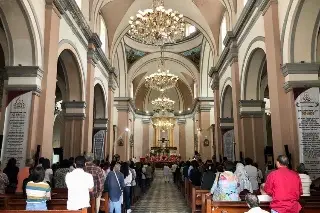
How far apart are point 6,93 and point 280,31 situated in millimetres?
6557

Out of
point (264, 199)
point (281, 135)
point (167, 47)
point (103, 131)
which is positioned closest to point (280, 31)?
point (281, 135)

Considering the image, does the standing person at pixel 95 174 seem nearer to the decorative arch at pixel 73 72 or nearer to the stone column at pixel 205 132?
the decorative arch at pixel 73 72

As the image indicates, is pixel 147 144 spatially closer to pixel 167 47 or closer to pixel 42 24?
pixel 167 47

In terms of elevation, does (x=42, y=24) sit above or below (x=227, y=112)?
above

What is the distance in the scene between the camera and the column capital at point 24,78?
7250 mm

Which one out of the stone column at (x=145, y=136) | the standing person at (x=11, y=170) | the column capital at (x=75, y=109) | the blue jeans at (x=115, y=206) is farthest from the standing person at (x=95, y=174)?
the stone column at (x=145, y=136)

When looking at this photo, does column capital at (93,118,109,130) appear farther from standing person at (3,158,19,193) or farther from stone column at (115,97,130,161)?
standing person at (3,158,19,193)

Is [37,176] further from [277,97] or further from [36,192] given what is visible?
[277,97]

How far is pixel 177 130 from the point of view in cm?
2842

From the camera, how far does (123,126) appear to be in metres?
20.9

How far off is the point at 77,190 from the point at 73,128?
710cm

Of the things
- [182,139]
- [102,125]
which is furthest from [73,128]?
[182,139]

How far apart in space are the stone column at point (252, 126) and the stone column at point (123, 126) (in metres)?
11.0

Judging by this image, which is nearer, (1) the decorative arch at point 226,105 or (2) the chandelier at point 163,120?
(1) the decorative arch at point 226,105
